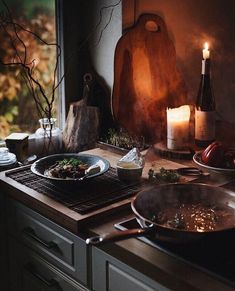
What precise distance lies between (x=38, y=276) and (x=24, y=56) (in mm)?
958

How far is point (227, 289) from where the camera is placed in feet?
3.43

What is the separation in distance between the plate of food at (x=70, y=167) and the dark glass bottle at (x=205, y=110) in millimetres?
405

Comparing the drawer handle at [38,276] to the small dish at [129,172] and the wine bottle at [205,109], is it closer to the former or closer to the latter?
the small dish at [129,172]

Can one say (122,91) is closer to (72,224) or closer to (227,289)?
(72,224)

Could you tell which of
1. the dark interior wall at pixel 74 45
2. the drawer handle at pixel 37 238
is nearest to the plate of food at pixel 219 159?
the drawer handle at pixel 37 238

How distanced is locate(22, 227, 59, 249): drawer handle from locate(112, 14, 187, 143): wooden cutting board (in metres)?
0.67

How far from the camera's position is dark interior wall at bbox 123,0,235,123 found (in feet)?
5.73

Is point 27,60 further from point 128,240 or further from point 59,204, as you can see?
point 128,240

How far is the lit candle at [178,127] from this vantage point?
1.85m

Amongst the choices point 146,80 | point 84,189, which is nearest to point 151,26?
point 146,80

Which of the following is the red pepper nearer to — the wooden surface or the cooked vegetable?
the wooden surface

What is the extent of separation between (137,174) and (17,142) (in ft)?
1.91

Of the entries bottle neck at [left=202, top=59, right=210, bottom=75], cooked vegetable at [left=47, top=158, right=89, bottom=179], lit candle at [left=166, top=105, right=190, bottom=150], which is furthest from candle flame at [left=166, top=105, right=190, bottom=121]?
cooked vegetable at [left=47, top=158, right=89, bottom=179]

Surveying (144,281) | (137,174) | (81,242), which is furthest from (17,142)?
(144,281)
